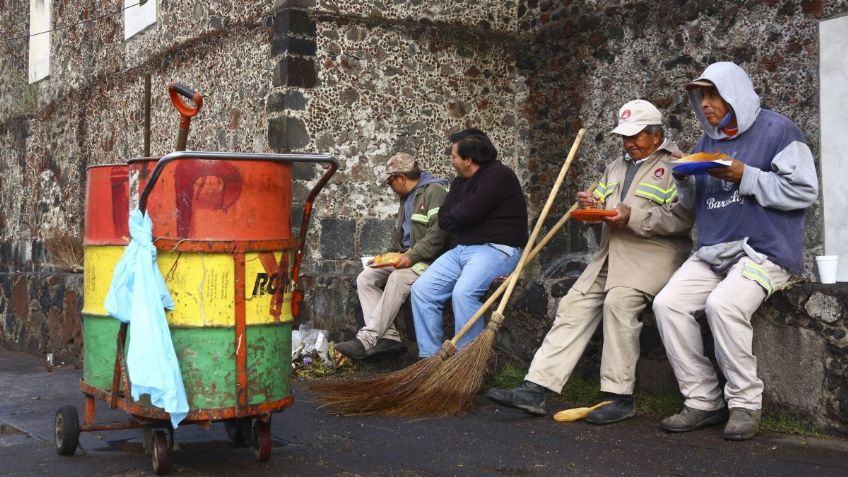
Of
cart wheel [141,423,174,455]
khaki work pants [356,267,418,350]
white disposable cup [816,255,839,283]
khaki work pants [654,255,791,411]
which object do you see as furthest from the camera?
khaki work pants [356,267,418,350]

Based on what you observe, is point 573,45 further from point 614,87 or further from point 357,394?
point 357,394

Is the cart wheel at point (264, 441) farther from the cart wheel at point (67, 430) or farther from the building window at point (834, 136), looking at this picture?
the building window at point (834, 136)

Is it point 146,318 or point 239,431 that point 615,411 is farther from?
point 146,318

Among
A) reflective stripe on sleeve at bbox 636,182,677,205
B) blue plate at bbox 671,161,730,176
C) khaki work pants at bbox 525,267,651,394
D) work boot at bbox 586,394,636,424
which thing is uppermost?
blue plate at bbox 671,161,730,176

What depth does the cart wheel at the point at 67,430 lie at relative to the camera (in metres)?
4.42

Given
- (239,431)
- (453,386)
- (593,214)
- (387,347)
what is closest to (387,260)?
(387,347)

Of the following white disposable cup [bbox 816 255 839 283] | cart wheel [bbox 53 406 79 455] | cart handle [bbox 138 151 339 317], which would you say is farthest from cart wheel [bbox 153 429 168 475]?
white disposable cup [bbox 816 255 839 283]

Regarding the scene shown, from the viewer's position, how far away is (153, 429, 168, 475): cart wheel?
408 cm

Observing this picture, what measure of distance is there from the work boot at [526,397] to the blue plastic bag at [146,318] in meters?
1.89

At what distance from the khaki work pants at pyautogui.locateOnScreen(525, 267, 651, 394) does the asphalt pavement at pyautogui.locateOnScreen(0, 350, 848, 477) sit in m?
0.22

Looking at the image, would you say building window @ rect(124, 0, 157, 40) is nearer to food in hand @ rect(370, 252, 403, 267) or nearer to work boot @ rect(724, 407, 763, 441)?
food in hand @ rect(370, 252, 403, 267)

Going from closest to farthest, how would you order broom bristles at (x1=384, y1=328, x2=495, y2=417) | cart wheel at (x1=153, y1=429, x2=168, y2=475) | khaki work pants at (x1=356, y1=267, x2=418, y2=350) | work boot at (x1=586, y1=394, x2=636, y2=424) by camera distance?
cart wheel at (x1=153, y1=429, x2=168, y2=475) → work boot at (x1=586, y1=394, x2=636, y2=424) → broom bristles at (x1=384, y1=328, x2=495, y2=417) → khaki work pants at (x1=356, y1=267, x2=418, y2=350)

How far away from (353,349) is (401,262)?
641 mm

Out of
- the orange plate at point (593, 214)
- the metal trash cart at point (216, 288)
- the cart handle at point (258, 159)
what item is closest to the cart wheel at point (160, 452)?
the metal trash cart at point (216, 288)
